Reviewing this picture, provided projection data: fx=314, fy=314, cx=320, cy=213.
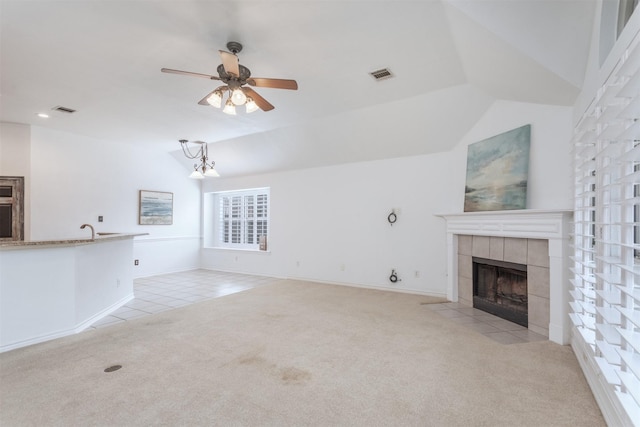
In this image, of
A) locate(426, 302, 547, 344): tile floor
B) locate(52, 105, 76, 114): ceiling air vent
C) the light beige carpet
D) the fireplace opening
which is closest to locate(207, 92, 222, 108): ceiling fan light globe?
the light beige carpet

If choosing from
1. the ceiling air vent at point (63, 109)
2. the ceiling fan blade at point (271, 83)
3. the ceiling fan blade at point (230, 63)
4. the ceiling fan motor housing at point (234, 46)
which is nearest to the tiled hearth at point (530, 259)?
the ceiling fan blade at point (271, 83)

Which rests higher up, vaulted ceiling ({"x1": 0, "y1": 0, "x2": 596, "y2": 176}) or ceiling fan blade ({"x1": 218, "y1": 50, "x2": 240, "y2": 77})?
vaulted ceiling ({"x1": 0, "y1": 0, "x2": 596, "y2": 176})

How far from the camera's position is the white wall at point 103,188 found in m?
5.27

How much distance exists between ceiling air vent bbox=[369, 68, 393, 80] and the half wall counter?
3.68m

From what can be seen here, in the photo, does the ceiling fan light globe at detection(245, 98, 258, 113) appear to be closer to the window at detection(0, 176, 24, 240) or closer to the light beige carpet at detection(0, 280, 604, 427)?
the light beige carpet at detection(0, 280, 604, 427)

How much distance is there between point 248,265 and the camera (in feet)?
24.1

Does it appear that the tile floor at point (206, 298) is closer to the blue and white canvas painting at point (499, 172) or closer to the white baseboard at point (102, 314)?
the white baseboard at point (102, 314)

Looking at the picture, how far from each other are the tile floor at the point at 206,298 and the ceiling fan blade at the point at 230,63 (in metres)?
3.25

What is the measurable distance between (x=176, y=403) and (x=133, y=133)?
5.15m

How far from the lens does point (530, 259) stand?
11.5 feet

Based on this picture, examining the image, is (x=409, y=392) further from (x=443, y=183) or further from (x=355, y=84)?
(x=443, y=183)

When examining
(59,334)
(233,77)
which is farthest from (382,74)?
(59,334)

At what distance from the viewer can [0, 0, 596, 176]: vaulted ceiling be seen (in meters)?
2.37

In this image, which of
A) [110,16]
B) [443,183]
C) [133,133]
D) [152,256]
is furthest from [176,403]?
[152,256]
